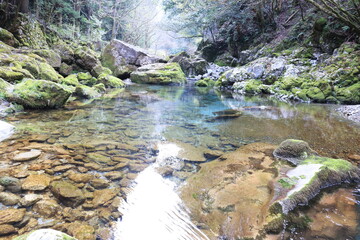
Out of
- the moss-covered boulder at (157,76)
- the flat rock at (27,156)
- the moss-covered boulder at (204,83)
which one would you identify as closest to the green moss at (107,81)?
the moss-covered boulder at (157,76)

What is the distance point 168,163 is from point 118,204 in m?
1.18

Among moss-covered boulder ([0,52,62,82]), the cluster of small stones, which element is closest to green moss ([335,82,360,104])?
the cluster of small stones

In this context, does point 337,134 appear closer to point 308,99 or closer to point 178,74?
point 308,99

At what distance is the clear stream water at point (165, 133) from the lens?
210cm

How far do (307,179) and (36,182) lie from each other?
3.15 meters

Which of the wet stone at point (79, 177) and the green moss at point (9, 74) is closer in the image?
the wet stone at point (79, 177)

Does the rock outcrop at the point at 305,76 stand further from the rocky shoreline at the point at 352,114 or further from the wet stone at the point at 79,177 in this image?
the wet stone at the point at 79,177

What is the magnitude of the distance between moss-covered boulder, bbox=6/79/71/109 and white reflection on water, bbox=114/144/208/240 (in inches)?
184

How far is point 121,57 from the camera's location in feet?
60.7

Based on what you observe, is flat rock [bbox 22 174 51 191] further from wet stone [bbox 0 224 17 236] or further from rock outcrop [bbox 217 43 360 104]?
rock outcrop [bbox 217 43 360 104]

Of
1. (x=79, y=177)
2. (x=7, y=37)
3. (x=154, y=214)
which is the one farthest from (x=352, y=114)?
(x=7, y=37)

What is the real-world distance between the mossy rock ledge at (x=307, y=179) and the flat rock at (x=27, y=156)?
324 centimetres

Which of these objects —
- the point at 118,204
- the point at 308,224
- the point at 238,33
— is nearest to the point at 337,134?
the point at 308,224

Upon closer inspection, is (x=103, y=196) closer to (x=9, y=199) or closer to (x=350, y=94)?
(x=9, y=199)
